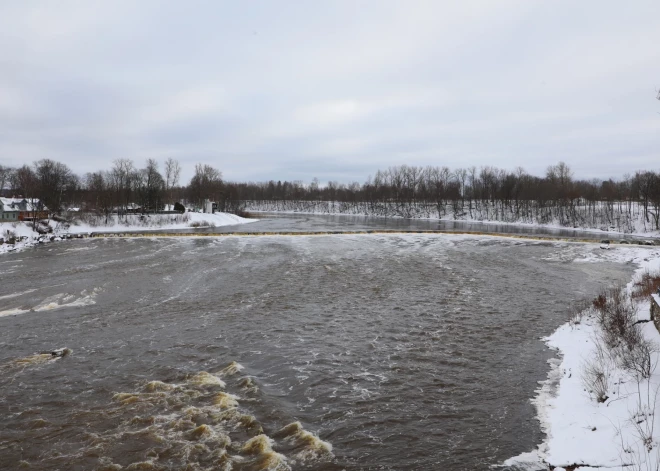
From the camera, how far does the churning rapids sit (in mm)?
7641

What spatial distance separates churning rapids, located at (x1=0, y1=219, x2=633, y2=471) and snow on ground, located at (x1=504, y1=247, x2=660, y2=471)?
0.36m

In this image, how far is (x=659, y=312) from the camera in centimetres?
1107

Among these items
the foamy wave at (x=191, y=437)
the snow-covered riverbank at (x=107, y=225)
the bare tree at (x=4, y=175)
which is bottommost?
the foamy wave at (x=191, y=437)

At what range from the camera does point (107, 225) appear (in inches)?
2542

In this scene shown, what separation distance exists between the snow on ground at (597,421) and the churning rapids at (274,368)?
0.36 metres

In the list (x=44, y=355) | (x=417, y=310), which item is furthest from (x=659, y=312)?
(x=44, y=355)

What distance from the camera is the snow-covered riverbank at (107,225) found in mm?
44219

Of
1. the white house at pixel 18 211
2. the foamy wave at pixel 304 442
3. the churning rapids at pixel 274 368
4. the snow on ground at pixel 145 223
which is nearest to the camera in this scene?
the foamy wave at pixel 304 442

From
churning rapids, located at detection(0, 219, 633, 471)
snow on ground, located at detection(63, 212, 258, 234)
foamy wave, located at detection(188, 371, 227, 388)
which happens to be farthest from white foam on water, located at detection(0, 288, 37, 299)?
snow on ground, located at detection(63, 212, 258, 234)

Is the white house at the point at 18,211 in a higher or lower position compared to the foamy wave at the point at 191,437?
higher

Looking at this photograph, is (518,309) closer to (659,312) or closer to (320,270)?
(659,312)

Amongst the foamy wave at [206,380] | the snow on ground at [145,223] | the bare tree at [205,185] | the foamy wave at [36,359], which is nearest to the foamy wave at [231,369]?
the foamy wave at [206,380]

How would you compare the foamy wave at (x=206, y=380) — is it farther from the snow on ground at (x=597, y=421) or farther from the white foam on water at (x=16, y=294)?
the white foam on water at (x=16, y=294)

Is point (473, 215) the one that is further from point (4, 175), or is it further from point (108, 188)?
point (4, 175)
